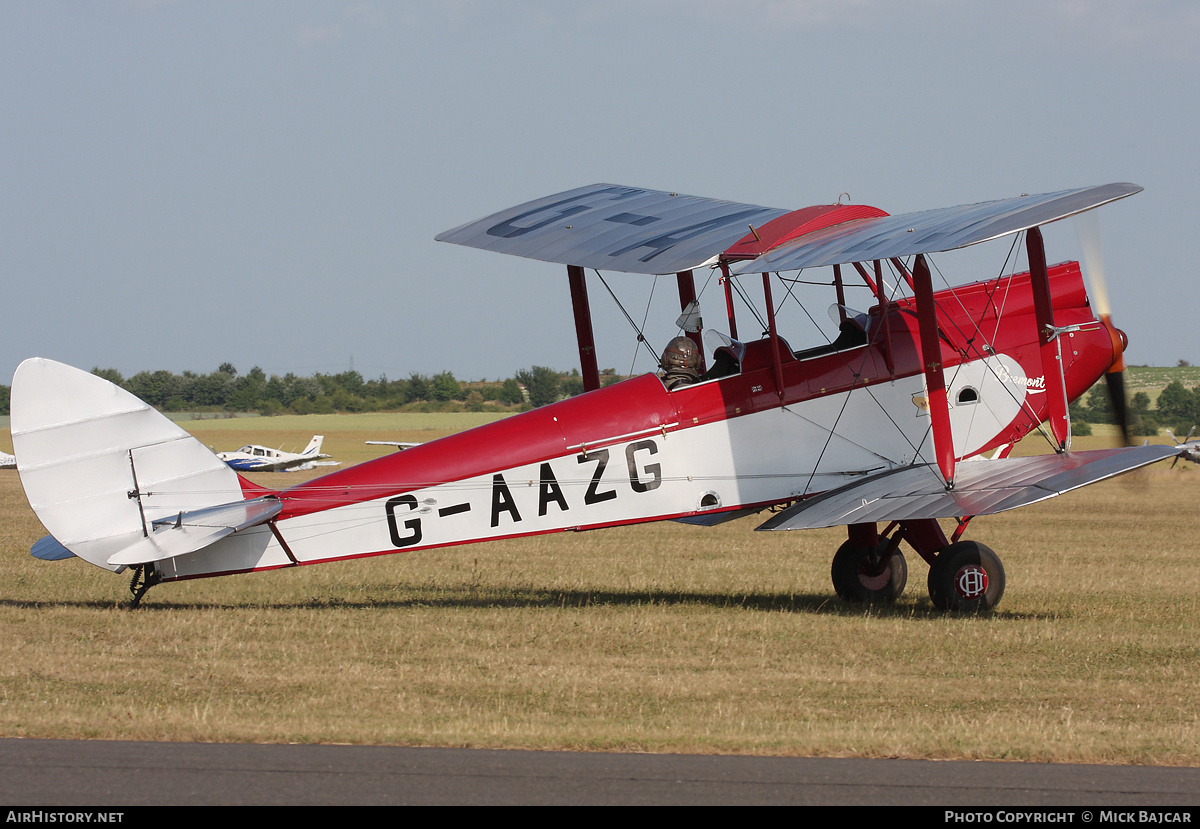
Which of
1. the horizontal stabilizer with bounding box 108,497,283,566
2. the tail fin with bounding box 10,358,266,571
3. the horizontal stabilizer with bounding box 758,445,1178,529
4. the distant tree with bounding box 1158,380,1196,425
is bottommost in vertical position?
the distant tree with bounding box 1158,380,1196,425

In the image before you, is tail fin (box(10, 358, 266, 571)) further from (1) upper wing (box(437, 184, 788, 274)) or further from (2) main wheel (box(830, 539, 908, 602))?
(2) main wheel (box(830, 539, 908, 602))

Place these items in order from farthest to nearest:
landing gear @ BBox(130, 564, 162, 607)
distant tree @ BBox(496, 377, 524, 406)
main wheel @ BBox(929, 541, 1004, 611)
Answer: distant tree @ BBox(496, 377, 524, 406) < main wheel @ BBox(929, 541, 1004, 611) < landing gear @ BBox(130, 564, 162, 607)

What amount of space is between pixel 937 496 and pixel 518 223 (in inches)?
193

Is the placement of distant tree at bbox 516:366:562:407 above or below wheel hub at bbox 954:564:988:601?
above

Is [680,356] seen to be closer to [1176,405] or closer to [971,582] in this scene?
[971,582]

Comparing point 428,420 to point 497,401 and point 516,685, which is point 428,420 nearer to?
point 497,401

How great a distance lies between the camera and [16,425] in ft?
27.9

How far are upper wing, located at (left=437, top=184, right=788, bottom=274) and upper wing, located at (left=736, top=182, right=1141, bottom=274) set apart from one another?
0.69m

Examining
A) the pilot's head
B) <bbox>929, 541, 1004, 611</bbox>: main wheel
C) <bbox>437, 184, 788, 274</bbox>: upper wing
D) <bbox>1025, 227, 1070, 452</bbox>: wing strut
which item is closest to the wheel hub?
<bbox>929, 541, 1004, 611</bbox>: main wheel

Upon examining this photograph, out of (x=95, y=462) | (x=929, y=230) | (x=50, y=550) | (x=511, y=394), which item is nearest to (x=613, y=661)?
(x=929, y=230)

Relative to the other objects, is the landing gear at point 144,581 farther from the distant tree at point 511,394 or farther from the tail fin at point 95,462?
the distant tree at point 511,394

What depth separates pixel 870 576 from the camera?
10656mm

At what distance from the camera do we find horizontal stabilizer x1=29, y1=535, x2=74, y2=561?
877 centimetres
